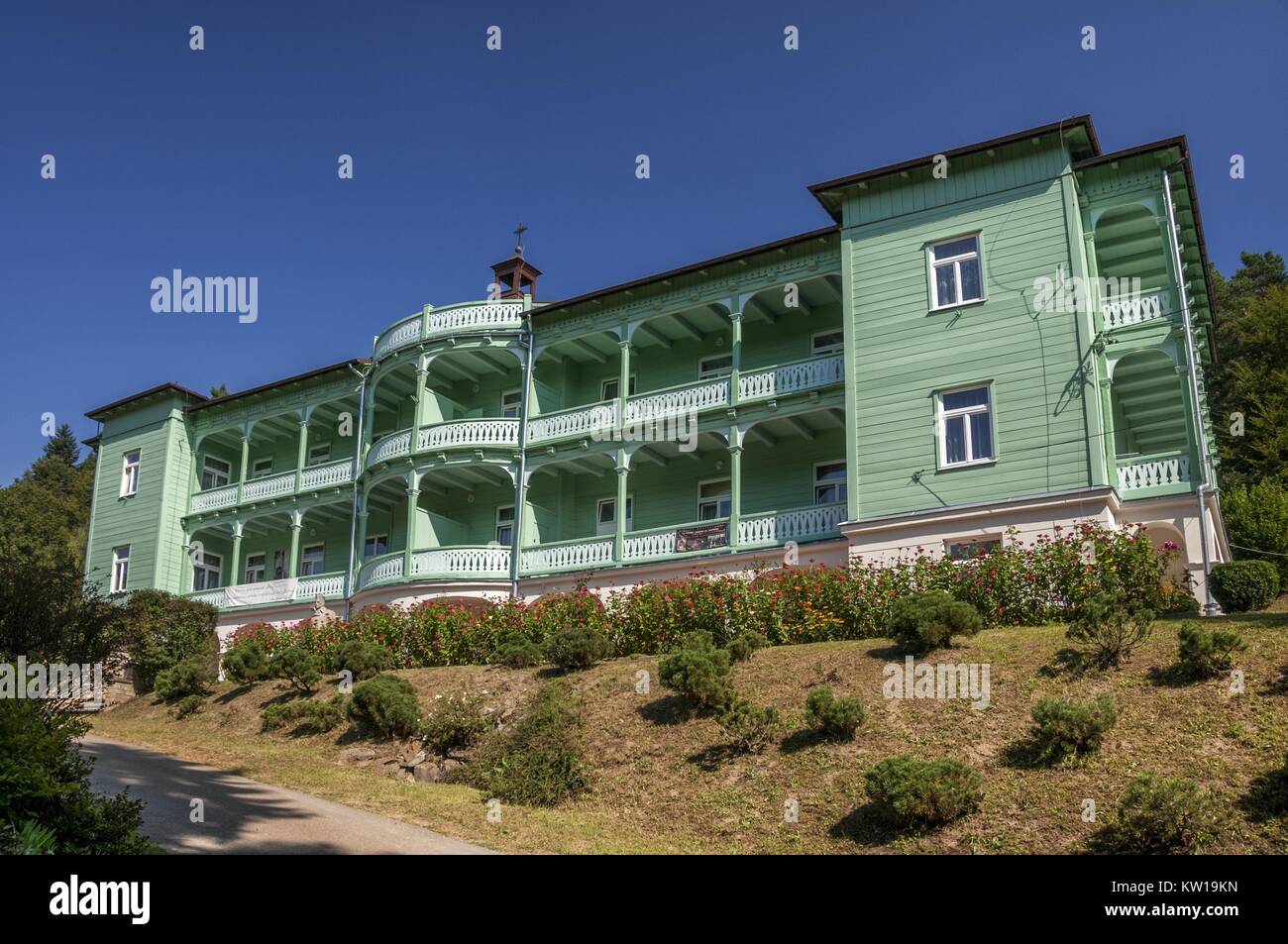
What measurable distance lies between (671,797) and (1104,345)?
1469cm

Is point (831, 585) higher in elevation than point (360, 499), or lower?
lower

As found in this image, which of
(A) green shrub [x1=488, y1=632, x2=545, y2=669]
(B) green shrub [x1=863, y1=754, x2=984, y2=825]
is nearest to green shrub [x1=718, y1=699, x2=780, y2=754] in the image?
(B) green shrub [x1=863, y1=754, x2=984, y2=825]

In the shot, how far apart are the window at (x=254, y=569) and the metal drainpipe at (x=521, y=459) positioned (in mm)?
12430

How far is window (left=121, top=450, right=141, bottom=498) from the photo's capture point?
41.2m

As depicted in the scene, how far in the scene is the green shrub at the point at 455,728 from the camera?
17969 millimetres

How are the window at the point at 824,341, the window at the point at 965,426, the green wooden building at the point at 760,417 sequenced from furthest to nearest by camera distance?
1. the window at the point at 824,341
2. the window at the point at 965,426
3. the green wooden building at the point at 760,417

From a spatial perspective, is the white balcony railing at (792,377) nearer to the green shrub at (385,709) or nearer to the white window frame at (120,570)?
the green shrub at (385,709)

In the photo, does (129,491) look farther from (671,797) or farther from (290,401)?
(671,797)

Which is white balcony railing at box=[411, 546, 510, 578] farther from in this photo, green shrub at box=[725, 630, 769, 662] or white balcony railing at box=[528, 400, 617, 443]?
green shrub at box=[725, 630, 769, 662]

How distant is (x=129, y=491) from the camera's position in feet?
135

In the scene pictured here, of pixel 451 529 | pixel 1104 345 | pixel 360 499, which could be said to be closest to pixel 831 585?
pixel 1104 345

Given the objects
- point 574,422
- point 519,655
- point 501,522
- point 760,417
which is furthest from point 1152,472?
point 501,522

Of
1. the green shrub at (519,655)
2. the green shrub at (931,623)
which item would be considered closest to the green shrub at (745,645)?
the green shrub at (931,623)

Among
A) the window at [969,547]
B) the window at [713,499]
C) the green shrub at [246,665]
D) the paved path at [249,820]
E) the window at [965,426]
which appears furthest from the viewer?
the window at [713,499]
